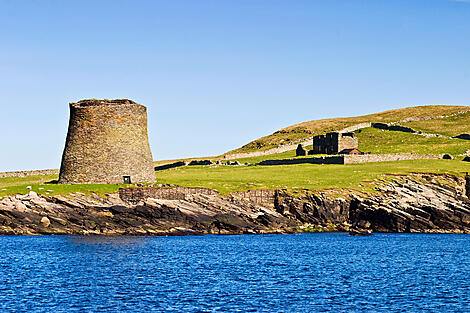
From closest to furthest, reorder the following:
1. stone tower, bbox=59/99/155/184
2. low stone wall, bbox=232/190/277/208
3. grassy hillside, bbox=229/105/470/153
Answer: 1. low stone wall, bbox=232/190/277/208
2. stone tower, bbox=59/99/155/184
3. grassy hillside, bbox=229/105/470/153

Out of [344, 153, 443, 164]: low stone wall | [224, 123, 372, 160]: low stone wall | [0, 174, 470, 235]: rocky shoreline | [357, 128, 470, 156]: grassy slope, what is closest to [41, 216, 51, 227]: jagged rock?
[0, 174, 470, 235]: rocky shoreline

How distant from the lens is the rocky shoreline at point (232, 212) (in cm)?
5923

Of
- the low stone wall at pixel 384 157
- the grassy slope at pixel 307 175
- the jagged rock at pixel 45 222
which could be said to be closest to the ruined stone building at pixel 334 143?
the low stone wall at pixel 384 157

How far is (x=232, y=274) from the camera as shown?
131ft

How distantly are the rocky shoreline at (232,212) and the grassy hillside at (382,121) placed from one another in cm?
6329

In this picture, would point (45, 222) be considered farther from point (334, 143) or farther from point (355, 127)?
point (355, 127)

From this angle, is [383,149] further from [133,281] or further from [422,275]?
[133,281]

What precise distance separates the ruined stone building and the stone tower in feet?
143

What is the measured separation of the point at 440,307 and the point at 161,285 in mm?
14020

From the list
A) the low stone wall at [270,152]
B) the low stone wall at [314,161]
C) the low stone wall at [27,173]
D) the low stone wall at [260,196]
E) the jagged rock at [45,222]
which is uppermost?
the low stone wall at [270,152]

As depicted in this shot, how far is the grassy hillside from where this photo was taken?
137 m

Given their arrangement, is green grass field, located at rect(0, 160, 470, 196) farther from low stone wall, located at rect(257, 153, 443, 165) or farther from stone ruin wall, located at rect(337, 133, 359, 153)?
stone ruin wall, located at rect(337, 133, 359, 153)

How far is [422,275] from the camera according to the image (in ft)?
133

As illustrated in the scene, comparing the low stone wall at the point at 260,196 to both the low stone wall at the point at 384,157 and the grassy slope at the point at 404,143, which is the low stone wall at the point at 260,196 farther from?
the grassy slope at the point at 404,143
